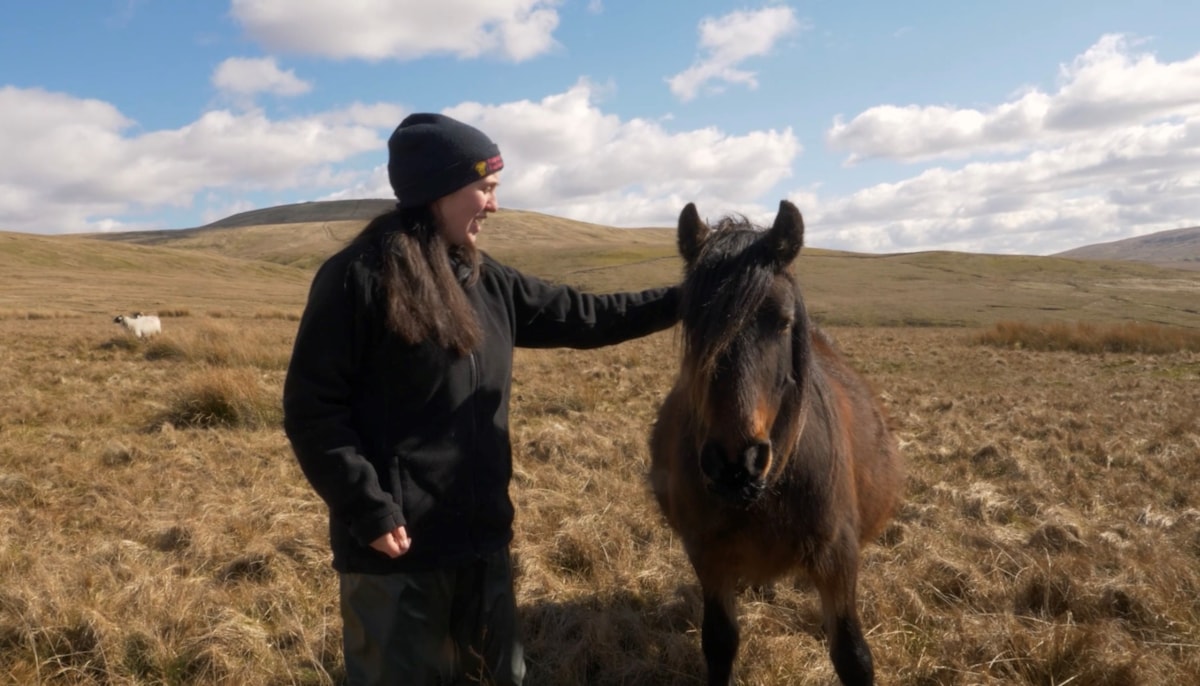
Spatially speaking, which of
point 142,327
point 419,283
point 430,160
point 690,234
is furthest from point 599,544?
point 142,327

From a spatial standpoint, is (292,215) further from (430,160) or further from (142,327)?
(430,160)

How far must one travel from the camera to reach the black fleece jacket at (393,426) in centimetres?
238

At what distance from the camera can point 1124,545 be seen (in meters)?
4.77

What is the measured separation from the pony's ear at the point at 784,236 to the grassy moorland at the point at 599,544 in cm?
144

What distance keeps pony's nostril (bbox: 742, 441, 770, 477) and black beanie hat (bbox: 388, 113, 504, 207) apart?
133cm

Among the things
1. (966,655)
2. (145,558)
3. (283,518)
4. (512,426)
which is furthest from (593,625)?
(512,426)

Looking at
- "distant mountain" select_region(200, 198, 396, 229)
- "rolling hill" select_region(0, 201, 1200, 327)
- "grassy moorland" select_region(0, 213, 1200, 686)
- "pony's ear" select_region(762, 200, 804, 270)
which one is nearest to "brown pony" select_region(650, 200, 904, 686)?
"pony's ear" select_region(762, 200, 804, 270)

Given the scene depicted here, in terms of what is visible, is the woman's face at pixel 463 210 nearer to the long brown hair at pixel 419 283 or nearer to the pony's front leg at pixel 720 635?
the long brown hair at pixel 419 283

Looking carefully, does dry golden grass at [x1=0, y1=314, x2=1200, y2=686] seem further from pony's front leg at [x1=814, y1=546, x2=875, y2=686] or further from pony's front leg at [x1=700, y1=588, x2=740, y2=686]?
pony's front leg at [x1=814, y1=546, x2=875, y2=686]

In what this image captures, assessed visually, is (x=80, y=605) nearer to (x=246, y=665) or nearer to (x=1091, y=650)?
(x=246, y=665)

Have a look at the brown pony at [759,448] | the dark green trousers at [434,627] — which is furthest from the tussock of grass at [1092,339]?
the dark green trousers at [434,627]

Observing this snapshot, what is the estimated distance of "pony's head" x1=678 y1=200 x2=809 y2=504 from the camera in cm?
252

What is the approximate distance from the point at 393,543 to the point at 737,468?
1.12 meters

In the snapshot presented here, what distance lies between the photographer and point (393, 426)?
2568mm
